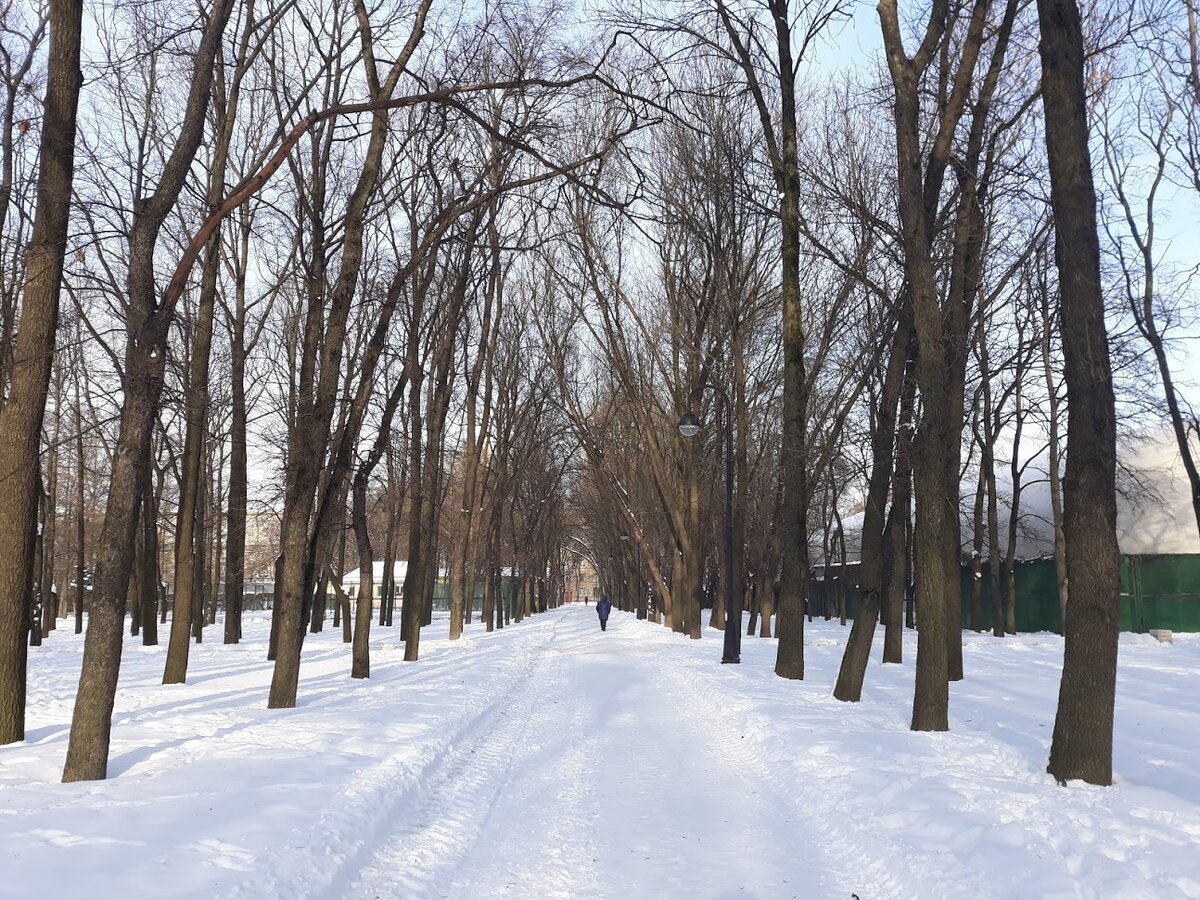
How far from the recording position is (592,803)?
24.7 feet

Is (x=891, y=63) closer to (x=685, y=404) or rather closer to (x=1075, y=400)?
(x=1075, y=400)

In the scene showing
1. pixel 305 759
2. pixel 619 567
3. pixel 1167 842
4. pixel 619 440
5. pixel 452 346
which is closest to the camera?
pixel 1167 842

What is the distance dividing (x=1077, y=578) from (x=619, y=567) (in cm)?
7153

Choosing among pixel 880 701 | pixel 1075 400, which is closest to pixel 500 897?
pixel 1075 400

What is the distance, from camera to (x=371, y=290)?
1764cm

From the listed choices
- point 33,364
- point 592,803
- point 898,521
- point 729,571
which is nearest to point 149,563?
point 729,571

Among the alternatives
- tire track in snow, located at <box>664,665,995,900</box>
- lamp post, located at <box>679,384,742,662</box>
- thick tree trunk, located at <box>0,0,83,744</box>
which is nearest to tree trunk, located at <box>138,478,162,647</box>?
lamp post, located at <box>679,384,742,662</box>

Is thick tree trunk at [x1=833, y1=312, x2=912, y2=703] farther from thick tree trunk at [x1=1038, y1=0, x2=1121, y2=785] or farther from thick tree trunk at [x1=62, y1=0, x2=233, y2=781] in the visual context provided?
thick tree trunk at [x1=62, y1=0, x2=233, y2=781]

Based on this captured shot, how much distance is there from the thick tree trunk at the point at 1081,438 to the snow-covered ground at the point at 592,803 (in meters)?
0.50

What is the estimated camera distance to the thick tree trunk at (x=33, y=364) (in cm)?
928

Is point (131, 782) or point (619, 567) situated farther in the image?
point (619, 567)

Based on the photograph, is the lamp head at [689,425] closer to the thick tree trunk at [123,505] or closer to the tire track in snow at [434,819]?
the tire track in snow at [434,819]

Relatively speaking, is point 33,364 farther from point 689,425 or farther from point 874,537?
point 689,425

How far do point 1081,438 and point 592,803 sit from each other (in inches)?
195
